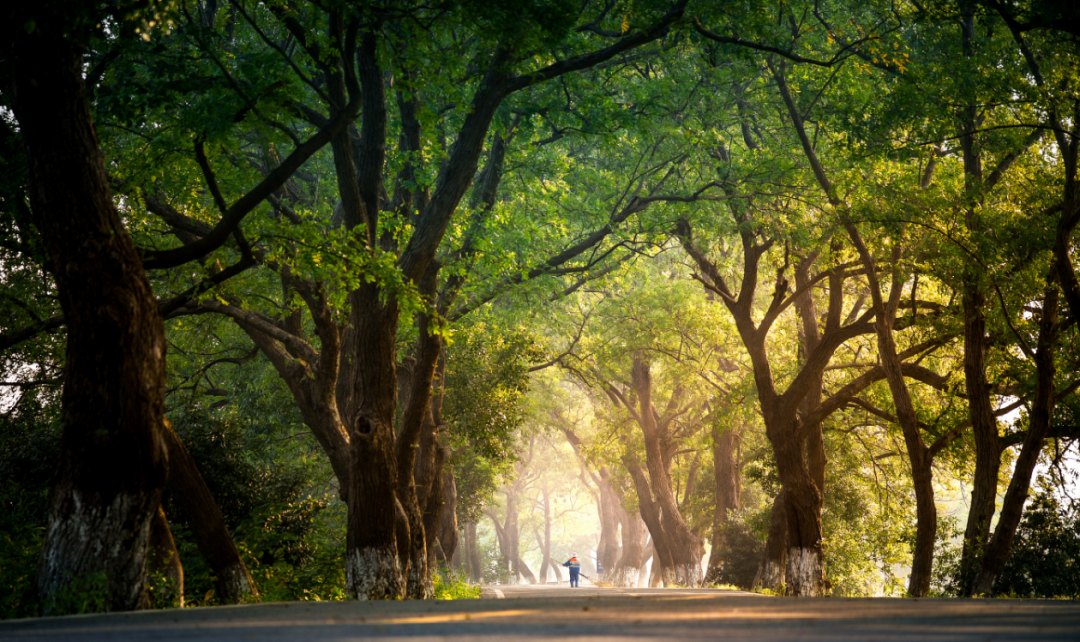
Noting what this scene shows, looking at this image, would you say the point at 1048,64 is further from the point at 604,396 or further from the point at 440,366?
the point at 604,396

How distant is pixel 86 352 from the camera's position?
751 centimetres

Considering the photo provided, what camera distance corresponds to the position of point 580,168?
69.9ft

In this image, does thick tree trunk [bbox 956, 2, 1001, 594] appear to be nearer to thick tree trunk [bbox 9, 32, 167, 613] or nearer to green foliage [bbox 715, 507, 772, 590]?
green foliage [bbox 715, 507, 772, 590]

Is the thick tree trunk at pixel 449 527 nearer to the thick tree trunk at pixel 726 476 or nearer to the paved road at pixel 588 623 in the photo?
the thick tree trunk at pixel 726 476

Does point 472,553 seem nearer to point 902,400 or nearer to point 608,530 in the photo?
point 608,530

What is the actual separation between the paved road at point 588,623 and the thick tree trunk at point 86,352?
34.8 inches

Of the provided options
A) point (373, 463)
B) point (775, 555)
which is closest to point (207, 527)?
point (373, 463)

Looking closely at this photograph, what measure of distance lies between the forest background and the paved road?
150 centimetres

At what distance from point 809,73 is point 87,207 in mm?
12967

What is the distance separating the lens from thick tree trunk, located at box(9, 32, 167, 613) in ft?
24.5

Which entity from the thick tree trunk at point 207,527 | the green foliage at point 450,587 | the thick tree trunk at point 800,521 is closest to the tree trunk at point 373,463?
the thick tree trunk at point 207,527

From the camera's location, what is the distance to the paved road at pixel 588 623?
5277mm

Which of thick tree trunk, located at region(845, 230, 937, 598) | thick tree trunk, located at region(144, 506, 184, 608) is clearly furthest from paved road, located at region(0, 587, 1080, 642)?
thick tree trunk, located at region(845, 230, 937, 598)

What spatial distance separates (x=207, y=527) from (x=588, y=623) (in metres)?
7.01
